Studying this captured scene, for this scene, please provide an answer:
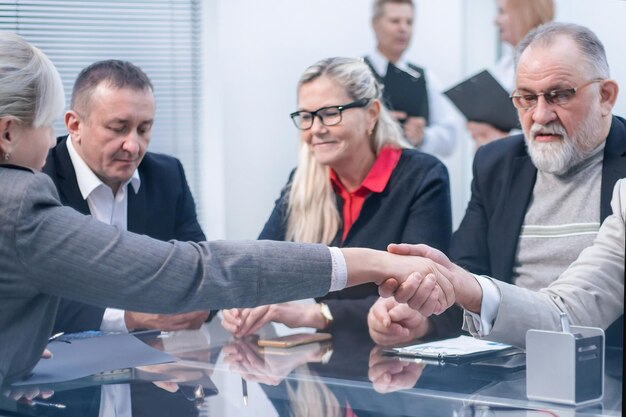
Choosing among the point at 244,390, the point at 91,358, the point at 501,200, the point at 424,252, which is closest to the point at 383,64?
the point at 501,200

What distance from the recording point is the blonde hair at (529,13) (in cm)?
445

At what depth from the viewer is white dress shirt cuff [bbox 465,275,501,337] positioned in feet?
6.87

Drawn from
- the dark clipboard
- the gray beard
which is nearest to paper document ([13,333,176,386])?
the gray beard

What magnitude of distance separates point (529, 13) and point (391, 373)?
9.51 feet

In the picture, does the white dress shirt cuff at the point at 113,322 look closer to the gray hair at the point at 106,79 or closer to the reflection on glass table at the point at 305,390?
the reflection on glass table at the point at 305,390

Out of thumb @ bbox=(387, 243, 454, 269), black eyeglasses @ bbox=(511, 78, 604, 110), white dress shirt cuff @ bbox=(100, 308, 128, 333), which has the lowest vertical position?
white dress shirt cuff @ bbox=(100, 308, 128, 333)

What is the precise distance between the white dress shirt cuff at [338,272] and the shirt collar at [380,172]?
1343mm

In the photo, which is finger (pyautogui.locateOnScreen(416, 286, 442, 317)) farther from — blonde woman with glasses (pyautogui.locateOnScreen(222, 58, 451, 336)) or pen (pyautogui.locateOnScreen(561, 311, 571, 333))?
blonde woman with glasses (pyautogui.locateOnScreen(222, 58, 451, 336))

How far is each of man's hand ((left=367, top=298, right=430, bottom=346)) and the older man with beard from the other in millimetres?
180

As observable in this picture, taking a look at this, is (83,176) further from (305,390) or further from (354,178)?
(305,390)

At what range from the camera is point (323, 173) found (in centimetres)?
327

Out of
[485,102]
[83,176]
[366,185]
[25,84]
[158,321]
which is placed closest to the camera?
[25,84]

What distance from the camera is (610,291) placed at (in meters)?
2.28

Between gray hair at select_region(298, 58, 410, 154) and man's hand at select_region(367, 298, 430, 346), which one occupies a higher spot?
gray hair at select_region(298, 58, 410, 154)
